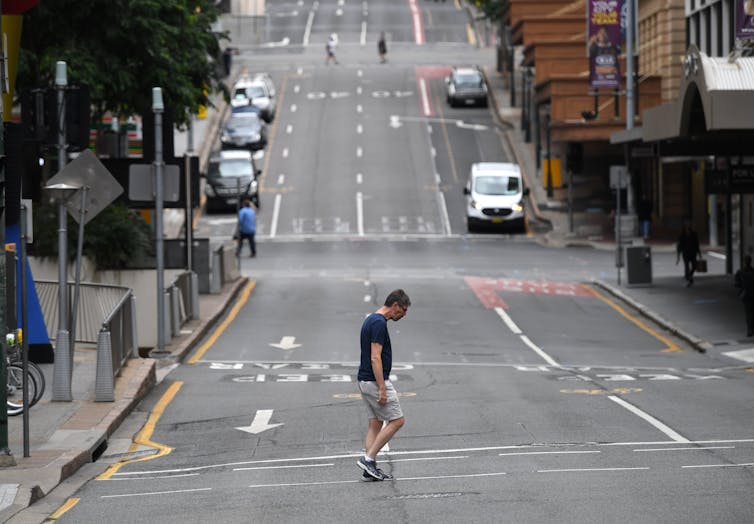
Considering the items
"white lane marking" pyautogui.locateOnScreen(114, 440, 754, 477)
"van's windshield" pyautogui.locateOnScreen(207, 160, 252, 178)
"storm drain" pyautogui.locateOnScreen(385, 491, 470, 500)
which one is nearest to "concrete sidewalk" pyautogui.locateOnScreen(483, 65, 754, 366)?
"white lane marking" pyautogui.locateOnScreen(114, 440, 754, 477)

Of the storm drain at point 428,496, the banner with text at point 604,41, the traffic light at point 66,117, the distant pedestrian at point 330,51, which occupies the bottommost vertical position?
the storm drain at point 428,496

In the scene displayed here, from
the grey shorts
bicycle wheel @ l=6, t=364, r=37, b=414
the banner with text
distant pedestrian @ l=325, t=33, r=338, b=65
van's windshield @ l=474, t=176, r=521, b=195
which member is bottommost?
bicycle wheel @ l=6, t=364, r=37, b=414

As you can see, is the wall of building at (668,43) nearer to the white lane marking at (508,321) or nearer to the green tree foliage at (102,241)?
the white lane marking at (508,321)

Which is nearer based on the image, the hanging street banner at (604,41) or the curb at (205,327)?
the curb at (205,327)

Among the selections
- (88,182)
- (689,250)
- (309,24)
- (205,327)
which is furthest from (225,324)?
(309,24)

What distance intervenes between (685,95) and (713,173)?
6763 millimetres

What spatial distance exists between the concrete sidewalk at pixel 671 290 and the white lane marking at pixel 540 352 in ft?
9.86

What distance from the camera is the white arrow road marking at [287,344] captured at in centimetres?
2670

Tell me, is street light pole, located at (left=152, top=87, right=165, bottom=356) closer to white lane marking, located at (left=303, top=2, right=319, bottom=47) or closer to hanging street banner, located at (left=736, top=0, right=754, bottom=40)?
hanging street banner, located at (left=736, top=0, right=754, bottom=40)

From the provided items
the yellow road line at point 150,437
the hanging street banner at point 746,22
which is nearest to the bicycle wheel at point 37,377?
the yellow road line at point 150,437

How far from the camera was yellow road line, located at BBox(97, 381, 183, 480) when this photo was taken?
591 inches

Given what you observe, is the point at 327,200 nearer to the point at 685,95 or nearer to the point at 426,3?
the point at 685,95

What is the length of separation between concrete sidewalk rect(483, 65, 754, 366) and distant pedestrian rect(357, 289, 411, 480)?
1356 cm

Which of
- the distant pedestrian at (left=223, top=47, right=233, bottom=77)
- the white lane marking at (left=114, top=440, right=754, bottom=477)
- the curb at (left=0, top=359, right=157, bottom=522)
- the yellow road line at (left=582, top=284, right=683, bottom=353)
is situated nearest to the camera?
the curb at (left=0, top=359, right=157, bottom=522)
